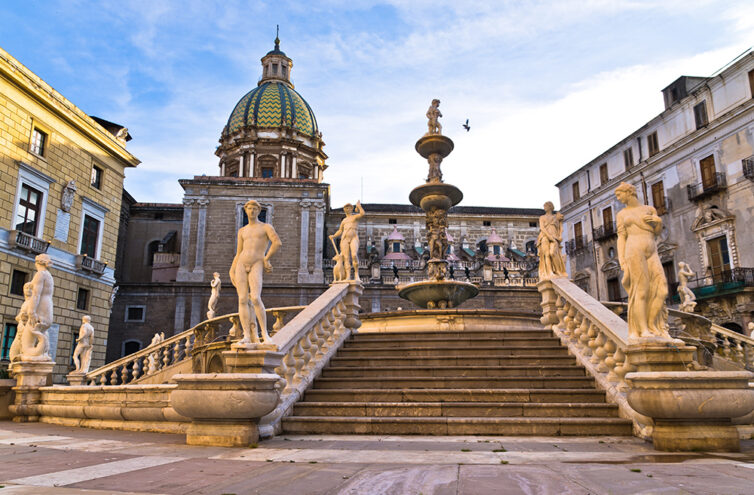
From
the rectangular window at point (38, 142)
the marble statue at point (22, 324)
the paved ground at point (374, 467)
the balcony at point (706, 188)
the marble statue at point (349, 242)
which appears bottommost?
the paved ground at point (374, 467)

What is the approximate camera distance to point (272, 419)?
22.3 feet

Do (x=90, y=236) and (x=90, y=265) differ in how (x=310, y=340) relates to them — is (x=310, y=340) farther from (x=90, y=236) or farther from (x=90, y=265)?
(x=90, y=236)

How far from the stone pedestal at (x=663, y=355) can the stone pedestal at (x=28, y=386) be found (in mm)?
10576

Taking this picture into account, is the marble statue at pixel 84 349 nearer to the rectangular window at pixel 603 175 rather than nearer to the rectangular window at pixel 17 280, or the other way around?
the rectangular window at pixel 17 280

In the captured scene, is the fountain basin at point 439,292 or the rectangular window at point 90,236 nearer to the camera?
the fountain basin at point 439,292

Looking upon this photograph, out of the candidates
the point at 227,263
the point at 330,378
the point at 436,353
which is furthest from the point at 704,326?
the point at 227,263

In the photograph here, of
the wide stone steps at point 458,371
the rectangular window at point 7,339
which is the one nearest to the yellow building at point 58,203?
the rectangular window at point 7,339

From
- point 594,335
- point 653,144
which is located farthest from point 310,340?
point 653,144

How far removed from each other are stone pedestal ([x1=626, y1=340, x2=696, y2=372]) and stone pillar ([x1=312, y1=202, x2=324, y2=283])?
1284 inches

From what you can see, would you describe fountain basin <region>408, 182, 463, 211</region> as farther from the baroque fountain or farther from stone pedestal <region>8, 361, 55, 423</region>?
stone pedestal <region>8, 361, 55, 423</region>

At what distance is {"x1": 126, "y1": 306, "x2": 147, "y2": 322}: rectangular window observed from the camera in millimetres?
35312

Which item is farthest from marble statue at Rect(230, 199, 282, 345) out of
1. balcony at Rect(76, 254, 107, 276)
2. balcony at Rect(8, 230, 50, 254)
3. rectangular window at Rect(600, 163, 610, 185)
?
rectangular window at Rect(600, 163, 610, 185)

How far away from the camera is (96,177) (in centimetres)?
2745

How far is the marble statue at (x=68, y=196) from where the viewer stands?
2430 centimetres
